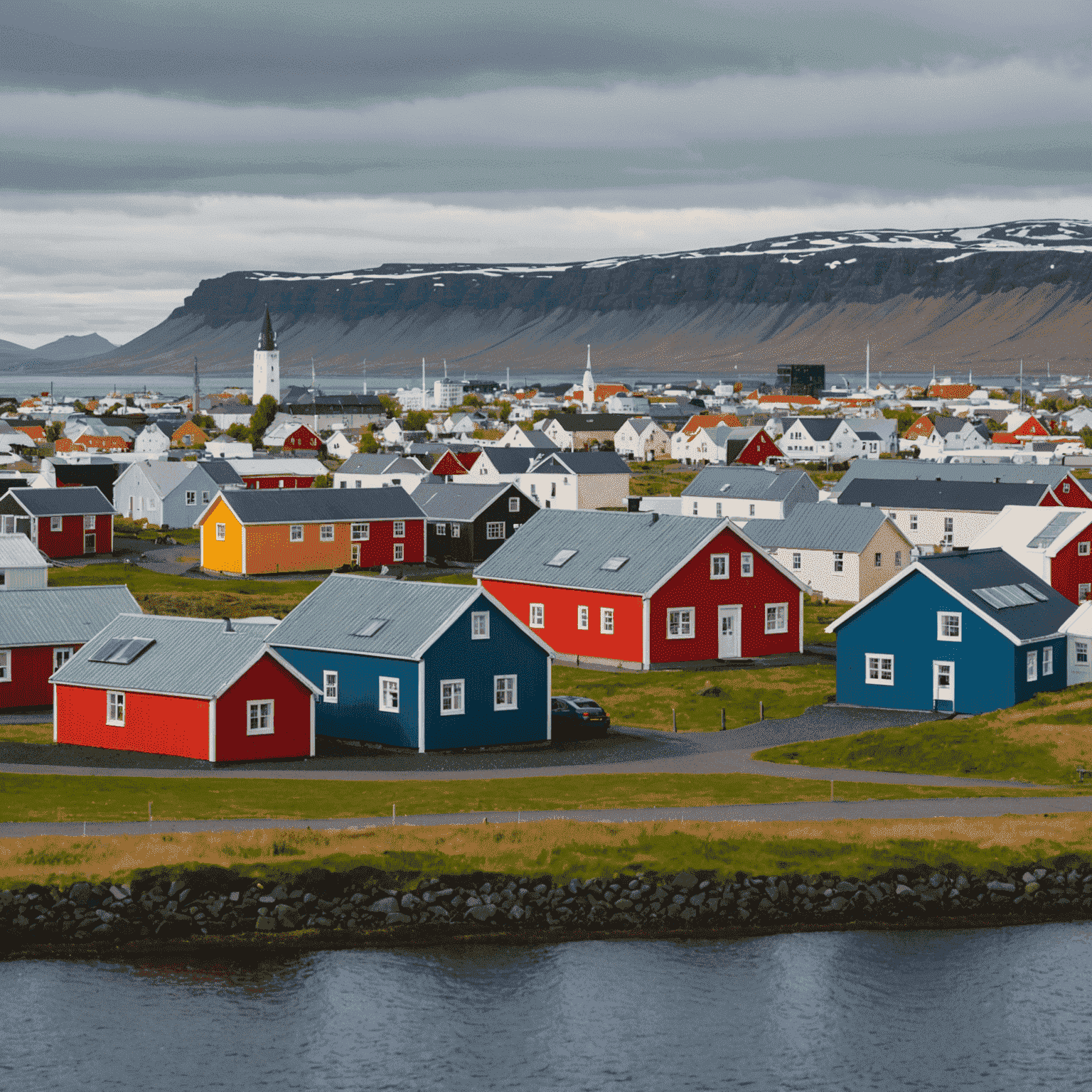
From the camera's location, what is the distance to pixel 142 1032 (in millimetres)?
27406

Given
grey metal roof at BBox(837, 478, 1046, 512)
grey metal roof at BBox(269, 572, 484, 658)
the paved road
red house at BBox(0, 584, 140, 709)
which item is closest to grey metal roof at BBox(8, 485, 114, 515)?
red house at BBox(0, 584, 140, 709)

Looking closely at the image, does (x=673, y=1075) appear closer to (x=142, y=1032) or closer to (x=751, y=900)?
(x=751, y=900)

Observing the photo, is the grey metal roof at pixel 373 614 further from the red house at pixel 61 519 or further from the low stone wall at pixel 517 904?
the red house at pixel 61 519

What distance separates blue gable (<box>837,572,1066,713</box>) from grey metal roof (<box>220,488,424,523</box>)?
4605 cm

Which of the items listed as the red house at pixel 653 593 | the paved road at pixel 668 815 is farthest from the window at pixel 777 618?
the paved road at pixel 668 815

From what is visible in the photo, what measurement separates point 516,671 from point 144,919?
16581 mm

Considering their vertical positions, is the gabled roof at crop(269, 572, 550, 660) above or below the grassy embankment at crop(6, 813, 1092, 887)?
above

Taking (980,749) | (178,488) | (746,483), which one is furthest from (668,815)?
(178,488)

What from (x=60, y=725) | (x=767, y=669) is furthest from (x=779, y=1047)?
(x=767, y=669)

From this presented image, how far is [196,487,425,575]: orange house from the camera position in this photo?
87625mm

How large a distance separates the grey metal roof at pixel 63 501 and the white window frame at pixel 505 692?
2215 inches

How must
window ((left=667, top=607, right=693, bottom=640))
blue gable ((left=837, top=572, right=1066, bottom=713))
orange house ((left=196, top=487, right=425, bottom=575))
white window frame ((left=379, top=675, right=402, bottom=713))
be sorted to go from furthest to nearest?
orange house ((left=196, top=487, right=425, bottom=575)) → window ((left=667, top=607, right=693, bottom=640)) → blue gable ((left=837, top=572, right=1066, bottom=713)) → white window frame ((left=379, top=675, right=402, bottom=713))

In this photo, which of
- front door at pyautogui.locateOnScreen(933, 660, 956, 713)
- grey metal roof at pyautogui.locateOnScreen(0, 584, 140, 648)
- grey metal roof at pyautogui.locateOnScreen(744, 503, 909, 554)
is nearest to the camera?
front door at pyautogui.locateOnScreen(933, 660, 956, 713)

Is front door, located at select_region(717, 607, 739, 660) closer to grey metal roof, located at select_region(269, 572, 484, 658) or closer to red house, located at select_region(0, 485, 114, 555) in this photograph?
grey metal roof, located at select_region(269, 572, 484, 658)
